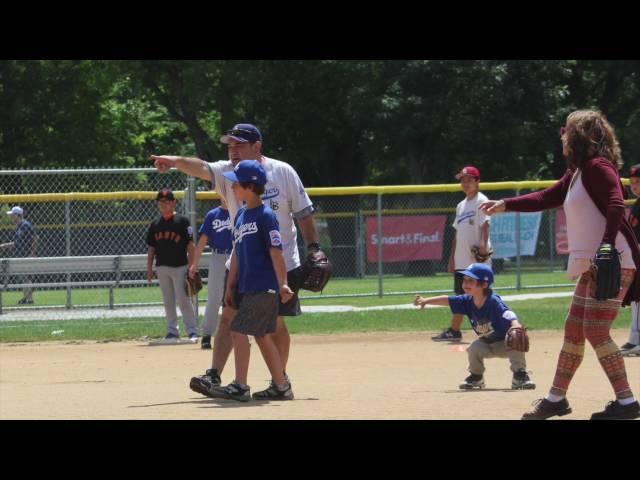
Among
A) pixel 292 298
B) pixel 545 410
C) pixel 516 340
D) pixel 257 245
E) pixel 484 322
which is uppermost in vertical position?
pixel 257 245

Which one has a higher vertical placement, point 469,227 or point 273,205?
point 273,205

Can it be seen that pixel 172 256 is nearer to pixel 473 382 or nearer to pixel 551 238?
pixel 473 382

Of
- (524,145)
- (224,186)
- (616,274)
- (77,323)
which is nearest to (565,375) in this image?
(616,274)

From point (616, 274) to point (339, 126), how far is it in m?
35.6

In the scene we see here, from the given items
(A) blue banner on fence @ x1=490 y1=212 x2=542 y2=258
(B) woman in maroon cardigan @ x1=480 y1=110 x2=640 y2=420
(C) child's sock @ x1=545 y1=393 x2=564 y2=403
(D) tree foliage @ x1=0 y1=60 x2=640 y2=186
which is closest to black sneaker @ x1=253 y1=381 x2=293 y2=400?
(B) woman in maroon cardigan @ x1=480 y1=110 x2=640 y2=420

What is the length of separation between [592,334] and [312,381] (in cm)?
361

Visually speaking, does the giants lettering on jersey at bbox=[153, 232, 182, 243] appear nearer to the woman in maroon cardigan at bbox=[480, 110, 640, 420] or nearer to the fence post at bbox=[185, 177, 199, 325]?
the fence post at bbox=[185, 177, 199, 325]

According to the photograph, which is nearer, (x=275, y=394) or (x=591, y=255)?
(x=591, y=255)

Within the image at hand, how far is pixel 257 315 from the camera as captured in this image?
8.80m

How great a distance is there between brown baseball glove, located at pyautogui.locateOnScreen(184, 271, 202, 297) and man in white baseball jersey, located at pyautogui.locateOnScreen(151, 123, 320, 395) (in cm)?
516

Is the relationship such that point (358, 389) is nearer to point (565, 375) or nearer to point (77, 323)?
point (565, 375)

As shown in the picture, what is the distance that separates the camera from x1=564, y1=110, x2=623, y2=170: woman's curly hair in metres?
7.59

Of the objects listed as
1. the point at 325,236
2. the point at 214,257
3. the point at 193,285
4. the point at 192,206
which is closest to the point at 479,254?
the point at 214,257

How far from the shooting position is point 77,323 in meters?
18.0
